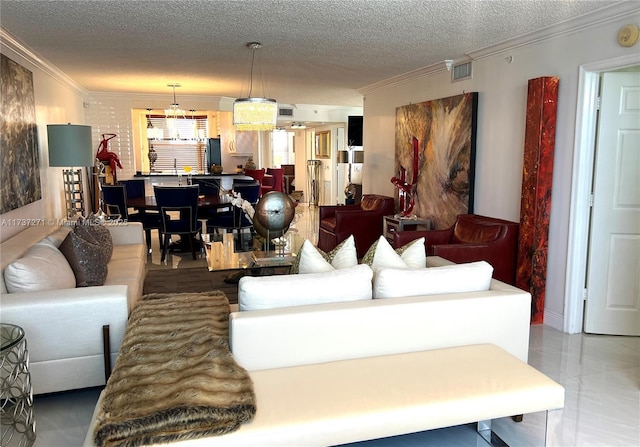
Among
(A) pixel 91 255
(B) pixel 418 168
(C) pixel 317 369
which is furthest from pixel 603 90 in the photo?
(A) pixel 91 255

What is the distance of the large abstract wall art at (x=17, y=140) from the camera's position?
4031 millimetres

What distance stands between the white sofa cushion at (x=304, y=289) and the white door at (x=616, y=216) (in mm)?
2463

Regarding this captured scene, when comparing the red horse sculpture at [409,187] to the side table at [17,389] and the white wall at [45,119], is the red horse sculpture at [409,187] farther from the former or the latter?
the side table at [17,389]

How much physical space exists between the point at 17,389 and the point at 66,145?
308 centimetres

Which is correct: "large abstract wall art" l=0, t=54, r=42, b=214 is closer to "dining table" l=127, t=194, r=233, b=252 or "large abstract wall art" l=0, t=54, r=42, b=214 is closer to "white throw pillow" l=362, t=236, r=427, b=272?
"dining table" l=127, t=194, r=233, b=252

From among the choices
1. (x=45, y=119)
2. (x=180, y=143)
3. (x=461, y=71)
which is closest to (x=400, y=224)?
(x=461, y=71)

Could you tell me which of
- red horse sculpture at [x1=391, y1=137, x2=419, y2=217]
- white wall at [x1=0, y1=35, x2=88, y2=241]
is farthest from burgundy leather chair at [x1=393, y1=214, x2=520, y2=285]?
white wall at [x1=0, y1=35, x2=88, y2=241]

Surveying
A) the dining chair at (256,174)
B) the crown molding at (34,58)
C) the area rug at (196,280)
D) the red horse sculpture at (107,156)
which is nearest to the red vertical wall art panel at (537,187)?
the area rug at (196,280)

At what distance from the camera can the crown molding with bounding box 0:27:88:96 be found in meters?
4.30

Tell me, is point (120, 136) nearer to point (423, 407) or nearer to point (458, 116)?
point (458, 116)

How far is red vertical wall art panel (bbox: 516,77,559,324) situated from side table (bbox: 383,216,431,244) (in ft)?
5.93

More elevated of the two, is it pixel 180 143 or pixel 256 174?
pixel 180 143

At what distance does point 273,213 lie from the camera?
4125mm

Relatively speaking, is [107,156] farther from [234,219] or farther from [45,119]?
[234,219]
